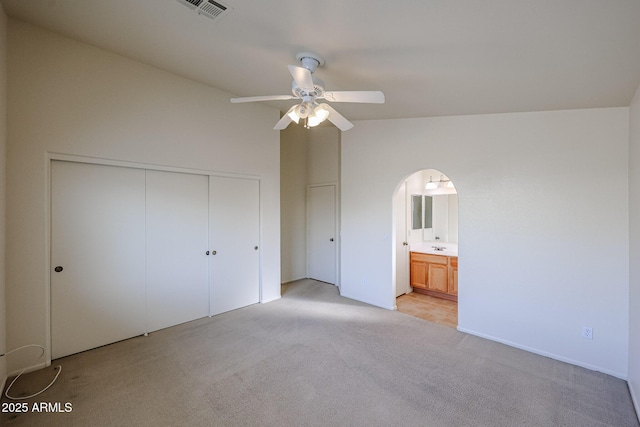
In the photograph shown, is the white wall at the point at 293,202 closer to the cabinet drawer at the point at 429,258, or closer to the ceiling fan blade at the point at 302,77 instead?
the cabinet drawer at the point at 429,258

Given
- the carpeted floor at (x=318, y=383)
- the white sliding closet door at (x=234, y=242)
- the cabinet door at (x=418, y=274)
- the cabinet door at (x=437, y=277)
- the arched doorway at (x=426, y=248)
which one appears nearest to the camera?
the carpeted floor at (x=318, y=383)

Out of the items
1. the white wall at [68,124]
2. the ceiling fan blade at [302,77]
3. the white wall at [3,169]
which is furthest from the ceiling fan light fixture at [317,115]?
the white wall at [3,169]

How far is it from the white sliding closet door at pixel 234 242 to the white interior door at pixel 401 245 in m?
2.17

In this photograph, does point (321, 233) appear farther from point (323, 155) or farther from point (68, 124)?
point (68, 124)

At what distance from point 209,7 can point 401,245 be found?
3.90 meters

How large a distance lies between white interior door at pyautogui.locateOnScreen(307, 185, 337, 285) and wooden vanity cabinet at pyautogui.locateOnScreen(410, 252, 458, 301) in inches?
57.5

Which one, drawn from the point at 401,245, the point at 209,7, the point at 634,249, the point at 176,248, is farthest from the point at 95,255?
the point at 634,249

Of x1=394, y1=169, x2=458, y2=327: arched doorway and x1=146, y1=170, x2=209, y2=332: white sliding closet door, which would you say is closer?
x1=146, y1=170, x2=209, y2=332: white sliding closet door

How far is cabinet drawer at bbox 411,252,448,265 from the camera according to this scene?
4500 mm

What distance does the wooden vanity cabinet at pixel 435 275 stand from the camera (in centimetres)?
440

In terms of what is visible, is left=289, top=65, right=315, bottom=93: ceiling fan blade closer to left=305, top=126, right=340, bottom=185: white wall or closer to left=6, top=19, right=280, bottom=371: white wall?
left=6, top=19, right=280, bottom=371: white wall

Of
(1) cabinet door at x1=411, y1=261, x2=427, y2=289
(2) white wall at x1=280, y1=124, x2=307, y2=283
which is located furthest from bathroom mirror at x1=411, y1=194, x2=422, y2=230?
(2) white wall at x1=280, y1=124, x2=307, y2=283

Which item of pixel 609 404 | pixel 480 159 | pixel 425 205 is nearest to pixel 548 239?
pixel 480 159

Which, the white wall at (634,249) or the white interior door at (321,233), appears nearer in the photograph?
the white wall at (634,249)
